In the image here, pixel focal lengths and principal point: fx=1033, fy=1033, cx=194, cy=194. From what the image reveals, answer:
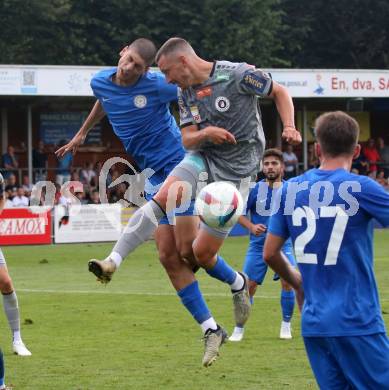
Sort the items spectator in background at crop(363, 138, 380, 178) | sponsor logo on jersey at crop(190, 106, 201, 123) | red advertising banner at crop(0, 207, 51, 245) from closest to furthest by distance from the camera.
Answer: sponsor logo on jersey at crop(190, 106, 201, 123), red advertising banner at crop(0, 207, 51, 245), spectator in background at crop(363, 138, 380, 178)

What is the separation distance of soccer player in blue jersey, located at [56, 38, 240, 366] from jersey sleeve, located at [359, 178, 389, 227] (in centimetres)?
329

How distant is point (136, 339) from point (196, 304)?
3.25 metres

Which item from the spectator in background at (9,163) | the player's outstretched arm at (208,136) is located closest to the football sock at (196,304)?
the player's outstretched arm at (208,136)

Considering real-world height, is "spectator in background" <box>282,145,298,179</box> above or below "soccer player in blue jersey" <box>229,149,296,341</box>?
below

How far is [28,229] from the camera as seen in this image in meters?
27.8

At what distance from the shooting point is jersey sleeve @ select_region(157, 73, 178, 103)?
9562 millimetres

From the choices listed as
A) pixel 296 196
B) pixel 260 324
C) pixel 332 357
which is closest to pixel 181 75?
pixel 296 196

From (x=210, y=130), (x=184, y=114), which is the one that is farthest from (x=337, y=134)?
(x=184, y=114)

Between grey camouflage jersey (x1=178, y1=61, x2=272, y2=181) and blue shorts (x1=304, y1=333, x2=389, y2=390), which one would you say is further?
grey camouflage jersey (x1=178, y1=61, x2=272, y2=181)

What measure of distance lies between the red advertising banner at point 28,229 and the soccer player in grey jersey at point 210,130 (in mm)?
18511

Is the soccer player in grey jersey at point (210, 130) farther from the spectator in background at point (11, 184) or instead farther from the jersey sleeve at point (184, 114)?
the spectator in background at point (11, 184)

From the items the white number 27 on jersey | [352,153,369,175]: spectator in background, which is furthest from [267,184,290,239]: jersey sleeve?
[352,153,369,175]: spectator in background

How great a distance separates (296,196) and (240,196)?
225 cm

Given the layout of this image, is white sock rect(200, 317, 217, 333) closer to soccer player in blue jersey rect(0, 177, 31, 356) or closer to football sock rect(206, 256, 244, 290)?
football sock rect(206, 256, 244, 290)
